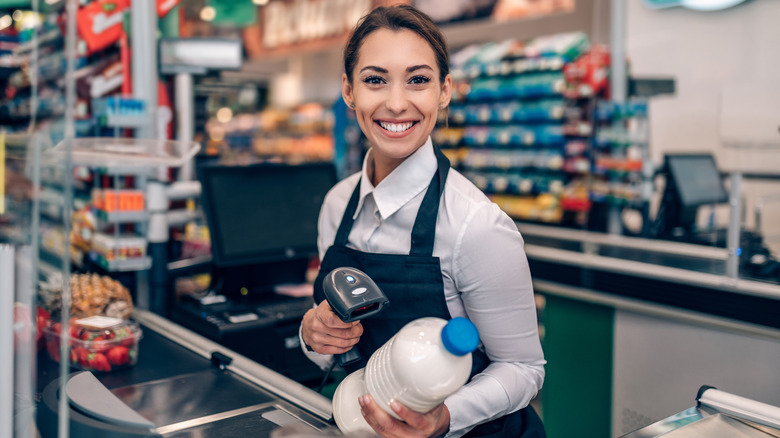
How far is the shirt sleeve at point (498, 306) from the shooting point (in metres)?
1.27

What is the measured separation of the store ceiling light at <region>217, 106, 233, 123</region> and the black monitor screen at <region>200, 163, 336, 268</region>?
785 centimetres

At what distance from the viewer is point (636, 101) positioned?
423 centimetres

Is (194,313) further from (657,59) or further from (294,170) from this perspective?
(657,59)

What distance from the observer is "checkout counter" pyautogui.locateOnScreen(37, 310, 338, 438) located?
46.3 inches

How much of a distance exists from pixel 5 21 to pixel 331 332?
197 cm

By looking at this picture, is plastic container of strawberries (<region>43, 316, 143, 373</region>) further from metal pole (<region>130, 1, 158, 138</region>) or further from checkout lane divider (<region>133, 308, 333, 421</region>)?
metal pole (<region>130, 1, 158, 138</region>)

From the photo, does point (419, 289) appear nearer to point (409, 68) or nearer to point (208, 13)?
point (409, 68)

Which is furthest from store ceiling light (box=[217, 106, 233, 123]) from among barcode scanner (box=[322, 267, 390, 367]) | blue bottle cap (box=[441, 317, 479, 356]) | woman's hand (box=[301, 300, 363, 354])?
blue bottle cap (box=[441, 317, 479, 356])

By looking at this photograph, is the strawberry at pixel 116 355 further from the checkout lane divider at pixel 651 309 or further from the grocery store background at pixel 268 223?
the checkout lane divider at pixel 651 309

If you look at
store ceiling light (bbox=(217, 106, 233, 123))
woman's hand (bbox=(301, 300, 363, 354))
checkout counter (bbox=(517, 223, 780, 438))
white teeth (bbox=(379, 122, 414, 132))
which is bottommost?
checkout counter (bbox=(517, 223, 780, 438))

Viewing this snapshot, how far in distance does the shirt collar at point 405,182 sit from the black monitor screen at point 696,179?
85.7 inches

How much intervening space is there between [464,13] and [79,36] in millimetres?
6000

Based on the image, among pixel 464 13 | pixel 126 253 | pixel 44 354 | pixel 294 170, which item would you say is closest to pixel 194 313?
pixel 126 253

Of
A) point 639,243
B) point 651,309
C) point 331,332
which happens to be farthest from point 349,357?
point 639,243
